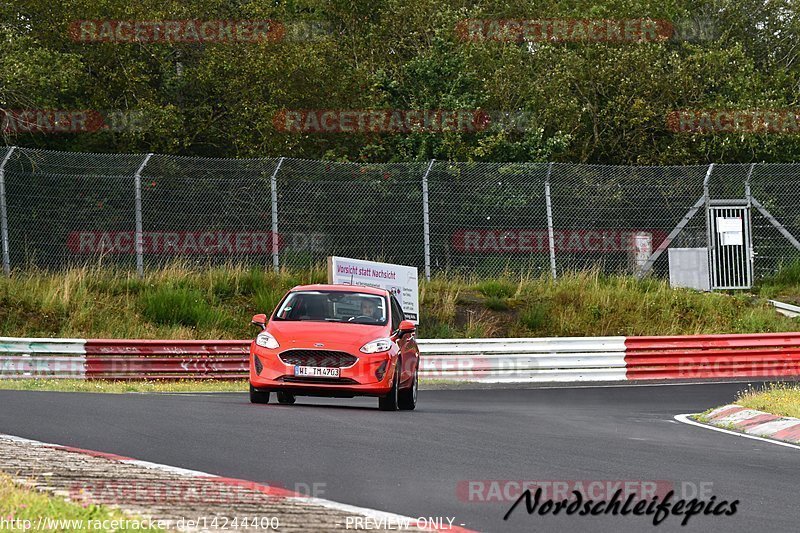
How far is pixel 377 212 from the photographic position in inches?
1027

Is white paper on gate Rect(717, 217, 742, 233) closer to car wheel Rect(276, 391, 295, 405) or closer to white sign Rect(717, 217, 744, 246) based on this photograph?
Result: white sign Rect(717, 217, 744, 246)

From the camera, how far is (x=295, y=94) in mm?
33000

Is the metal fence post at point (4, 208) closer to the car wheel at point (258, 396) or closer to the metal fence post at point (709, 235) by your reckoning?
the car wheel at point (258, 396)

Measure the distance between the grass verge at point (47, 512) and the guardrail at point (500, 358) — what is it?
14.9 meters

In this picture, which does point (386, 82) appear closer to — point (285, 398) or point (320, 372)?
point (285, 398)

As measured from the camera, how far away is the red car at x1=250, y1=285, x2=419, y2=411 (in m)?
14.7

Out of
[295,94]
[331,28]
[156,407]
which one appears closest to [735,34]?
[331,28]

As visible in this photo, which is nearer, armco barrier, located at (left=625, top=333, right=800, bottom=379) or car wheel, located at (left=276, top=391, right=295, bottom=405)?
car wheel, located at (left=276, top=391, right=295, bottom=405)

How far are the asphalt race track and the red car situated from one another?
35 centimetres

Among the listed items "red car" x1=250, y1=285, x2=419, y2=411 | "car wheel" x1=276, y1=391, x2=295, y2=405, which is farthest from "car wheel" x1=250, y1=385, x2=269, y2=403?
"car wheel" x1=276, y1=391, x2=295, y2=405

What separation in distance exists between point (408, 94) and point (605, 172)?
9.17 meters

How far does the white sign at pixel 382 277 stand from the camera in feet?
74.0

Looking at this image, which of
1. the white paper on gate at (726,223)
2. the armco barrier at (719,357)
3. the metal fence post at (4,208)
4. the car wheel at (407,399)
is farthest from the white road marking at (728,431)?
the white paper on gate at (726,223)

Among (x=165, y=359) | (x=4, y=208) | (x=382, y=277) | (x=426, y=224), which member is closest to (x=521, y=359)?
(x=382, y=277)
